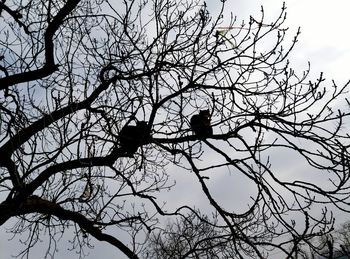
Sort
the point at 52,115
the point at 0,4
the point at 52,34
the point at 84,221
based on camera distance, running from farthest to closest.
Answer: the point at 84,221 < the point at 0,4 < the point at 52,34 < the point at 52,115

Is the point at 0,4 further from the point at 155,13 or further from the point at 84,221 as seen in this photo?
the point at 84,221

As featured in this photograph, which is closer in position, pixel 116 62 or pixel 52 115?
pixel 52 115

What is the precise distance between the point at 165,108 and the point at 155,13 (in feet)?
4.18

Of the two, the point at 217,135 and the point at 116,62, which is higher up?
the point at 116,62

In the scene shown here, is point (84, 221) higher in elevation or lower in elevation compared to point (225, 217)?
higher

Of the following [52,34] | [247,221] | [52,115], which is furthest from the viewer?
[52,34]

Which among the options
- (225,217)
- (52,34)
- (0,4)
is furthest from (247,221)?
(0,4)

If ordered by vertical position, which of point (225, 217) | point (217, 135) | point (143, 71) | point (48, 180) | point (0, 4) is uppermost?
point (0, 4)

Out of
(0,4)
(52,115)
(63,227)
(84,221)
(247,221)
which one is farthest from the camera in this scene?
(63,227)

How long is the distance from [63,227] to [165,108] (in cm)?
270

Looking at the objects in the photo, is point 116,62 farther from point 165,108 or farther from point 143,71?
point 165,108

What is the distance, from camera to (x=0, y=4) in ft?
17.4

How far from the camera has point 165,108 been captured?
17.6 ft

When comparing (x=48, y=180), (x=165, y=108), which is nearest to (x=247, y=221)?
(x=165, y=108)
